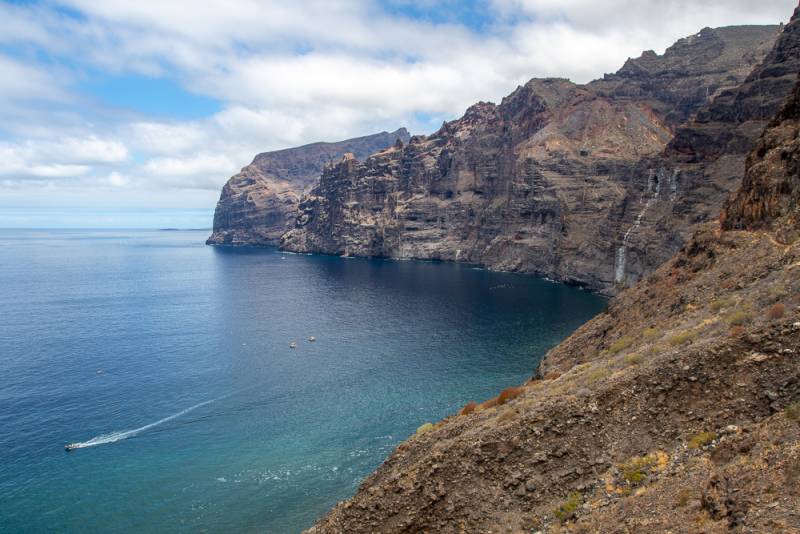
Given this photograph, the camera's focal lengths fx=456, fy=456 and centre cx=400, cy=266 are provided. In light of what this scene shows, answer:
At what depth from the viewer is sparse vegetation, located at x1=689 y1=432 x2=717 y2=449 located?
16.1m

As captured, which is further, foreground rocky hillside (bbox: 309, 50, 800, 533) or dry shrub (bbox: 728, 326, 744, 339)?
dry shrub (bbox: 728, 326, 744, 339)

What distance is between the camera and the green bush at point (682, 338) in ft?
68.0

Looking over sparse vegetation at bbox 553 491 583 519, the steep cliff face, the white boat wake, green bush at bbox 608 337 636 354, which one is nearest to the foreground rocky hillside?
sparse vegetation at bbox 553 491 583 519

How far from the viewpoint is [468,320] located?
9362cm

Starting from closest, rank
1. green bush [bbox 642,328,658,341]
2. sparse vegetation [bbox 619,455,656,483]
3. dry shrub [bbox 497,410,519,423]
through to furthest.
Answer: sparse vegetation [bbox 619,455,656,483] → dry shrub [bbox 497,410,519,423] → green bush [bbox 642,328,658,341]

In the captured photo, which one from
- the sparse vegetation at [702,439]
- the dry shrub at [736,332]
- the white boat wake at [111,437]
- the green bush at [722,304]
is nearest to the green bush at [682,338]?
the dry shrub at [736,332]

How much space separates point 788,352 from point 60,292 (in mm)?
154801

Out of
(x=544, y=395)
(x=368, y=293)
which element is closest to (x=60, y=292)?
(x=368, y=293)

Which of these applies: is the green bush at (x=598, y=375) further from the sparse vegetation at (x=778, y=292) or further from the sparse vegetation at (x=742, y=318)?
the sparse vegetation at (x=778, y=292)

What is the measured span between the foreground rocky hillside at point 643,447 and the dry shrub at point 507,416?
0.29 feet

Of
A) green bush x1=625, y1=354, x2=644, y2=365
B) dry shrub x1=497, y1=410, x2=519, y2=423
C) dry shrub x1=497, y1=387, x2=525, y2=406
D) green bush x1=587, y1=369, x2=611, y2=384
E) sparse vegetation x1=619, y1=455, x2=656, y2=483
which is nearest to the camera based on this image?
sparse vegetation x1=619, y1=455, x2=656, y2=483

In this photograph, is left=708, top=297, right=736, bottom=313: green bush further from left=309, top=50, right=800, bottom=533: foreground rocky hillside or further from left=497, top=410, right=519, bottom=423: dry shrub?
left=497, top=410, right=519, bottom=423: dry shrub

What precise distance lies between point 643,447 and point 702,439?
2.03 meters

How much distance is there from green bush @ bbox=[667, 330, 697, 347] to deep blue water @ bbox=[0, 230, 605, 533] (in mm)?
28402
